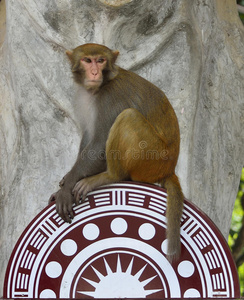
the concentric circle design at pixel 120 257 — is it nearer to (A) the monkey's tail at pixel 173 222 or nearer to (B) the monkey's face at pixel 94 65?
(A) the monkey's tail at pixel 173 222

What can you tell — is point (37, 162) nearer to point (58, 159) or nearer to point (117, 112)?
point (58, 159)

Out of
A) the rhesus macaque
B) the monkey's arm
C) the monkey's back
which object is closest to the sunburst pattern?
the rhesus macaque

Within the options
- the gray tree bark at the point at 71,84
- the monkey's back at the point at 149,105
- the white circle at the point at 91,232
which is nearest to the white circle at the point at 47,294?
the white circle at the point at 91,232

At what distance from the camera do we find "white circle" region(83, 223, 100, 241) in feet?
6.56

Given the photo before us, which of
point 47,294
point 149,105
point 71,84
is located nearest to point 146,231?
point 47,294

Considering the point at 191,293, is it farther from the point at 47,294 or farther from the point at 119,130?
the point at 119,130

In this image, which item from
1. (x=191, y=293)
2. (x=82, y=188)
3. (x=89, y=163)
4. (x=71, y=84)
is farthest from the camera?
(x=71, y=84)

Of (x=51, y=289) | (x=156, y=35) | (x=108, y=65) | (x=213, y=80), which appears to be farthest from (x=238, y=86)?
(x=51, y=289)

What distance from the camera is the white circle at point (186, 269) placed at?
1947 mm

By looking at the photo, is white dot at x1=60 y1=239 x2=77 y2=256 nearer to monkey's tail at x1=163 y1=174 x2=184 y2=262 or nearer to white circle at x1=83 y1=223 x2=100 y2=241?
white circle at x1=83 y1=223 x2=100 y2=241

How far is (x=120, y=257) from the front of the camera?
6.52 feet

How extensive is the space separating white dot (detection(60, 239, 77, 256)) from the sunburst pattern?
0.36ft

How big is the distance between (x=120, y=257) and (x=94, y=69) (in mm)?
949

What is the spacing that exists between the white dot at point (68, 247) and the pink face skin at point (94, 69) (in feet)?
2.77
